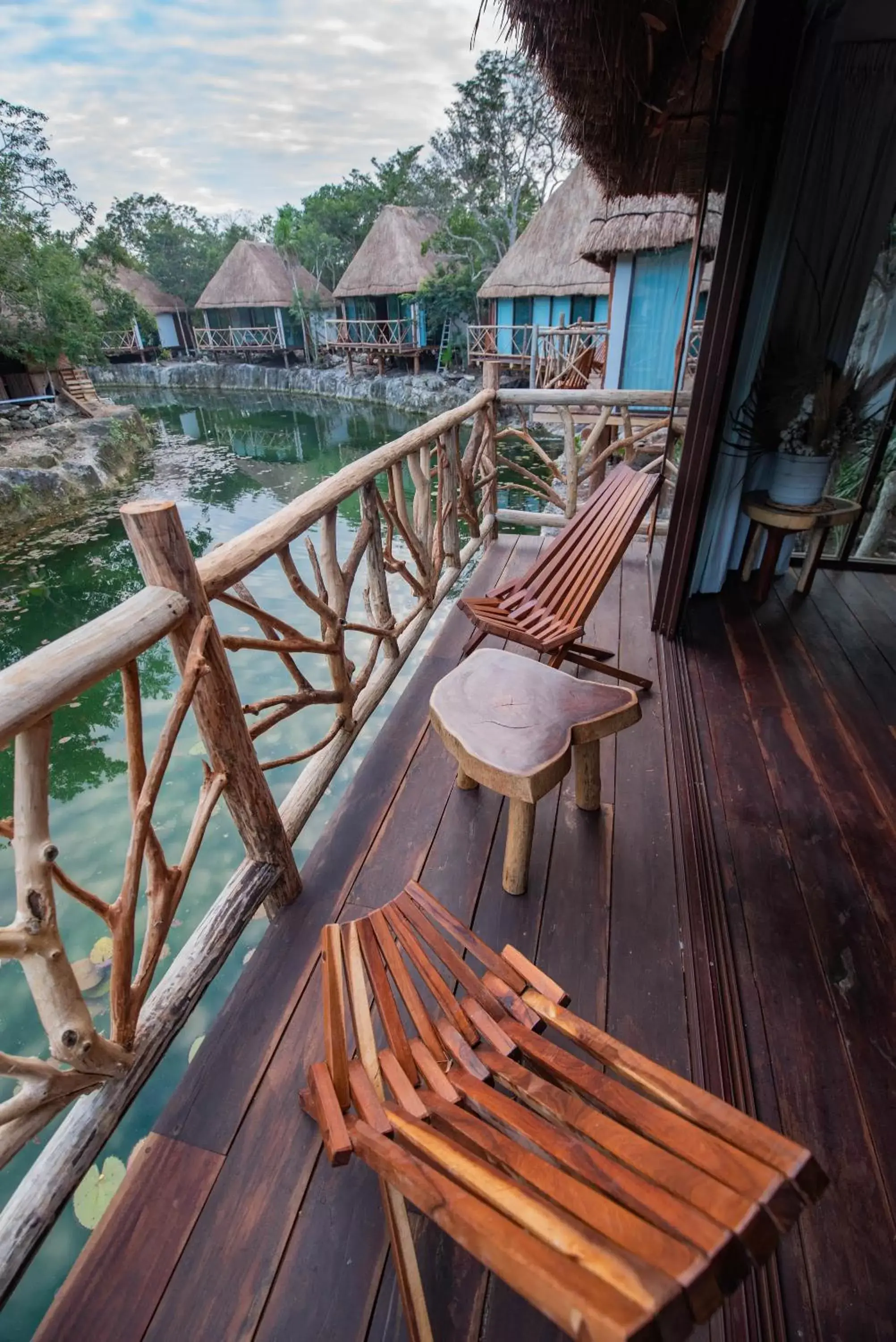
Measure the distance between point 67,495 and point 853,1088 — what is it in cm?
1330

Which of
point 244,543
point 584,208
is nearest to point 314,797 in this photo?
point 244,543

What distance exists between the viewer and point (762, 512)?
2654 millimetres

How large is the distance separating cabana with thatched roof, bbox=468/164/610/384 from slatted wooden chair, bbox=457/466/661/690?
10646 mm

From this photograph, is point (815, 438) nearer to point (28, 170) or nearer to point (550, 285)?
point (550, 285)

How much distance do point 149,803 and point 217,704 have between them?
0.28 m

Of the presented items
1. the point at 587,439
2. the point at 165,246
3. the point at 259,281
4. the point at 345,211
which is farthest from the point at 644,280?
the point at 165,246

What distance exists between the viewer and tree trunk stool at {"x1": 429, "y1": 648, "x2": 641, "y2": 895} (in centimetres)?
137

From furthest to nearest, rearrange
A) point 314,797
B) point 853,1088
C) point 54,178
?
point 54,178 < point 314,797 < point 853,1088

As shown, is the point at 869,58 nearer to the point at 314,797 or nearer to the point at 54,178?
the point at 314,797

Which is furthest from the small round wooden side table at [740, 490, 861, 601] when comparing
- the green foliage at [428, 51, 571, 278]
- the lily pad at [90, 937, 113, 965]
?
the green foliage at [428, 51, 571, 278]

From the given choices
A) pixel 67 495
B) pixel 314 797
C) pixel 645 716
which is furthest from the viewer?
pixel 67 495

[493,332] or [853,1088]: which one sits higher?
[493,332]

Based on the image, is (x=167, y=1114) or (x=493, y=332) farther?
(x=493, y=332)

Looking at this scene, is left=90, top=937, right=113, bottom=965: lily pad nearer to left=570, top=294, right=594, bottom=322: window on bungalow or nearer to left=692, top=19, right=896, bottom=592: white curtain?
left=692, top=19, right=896, bottom=592: white curtain
